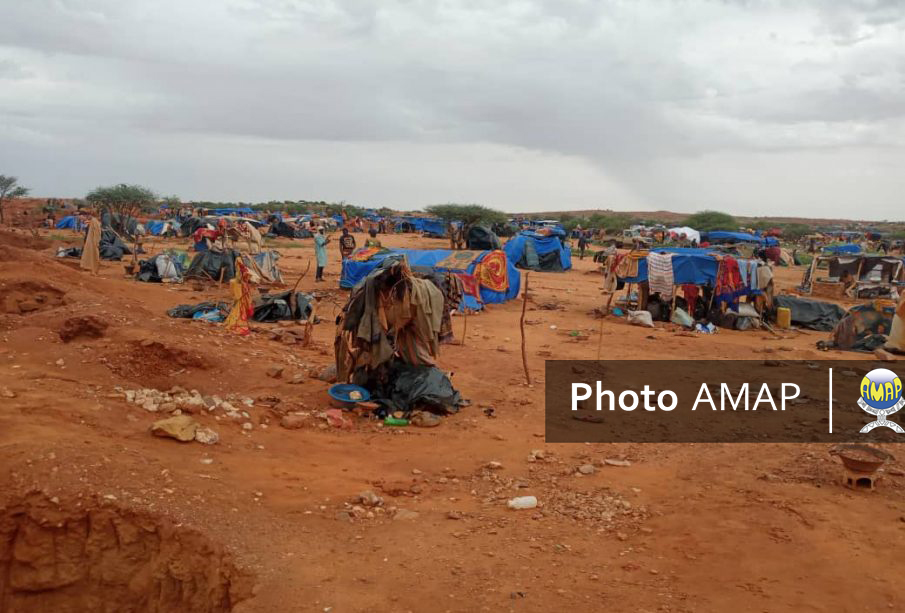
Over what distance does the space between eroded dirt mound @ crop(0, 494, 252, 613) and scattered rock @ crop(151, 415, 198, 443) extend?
118 centimetres

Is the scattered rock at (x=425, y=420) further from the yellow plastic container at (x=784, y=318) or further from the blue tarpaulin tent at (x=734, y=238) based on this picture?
the blue tarpaulin tent at (x=734, y=238)

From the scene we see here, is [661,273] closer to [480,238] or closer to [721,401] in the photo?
[721,401]

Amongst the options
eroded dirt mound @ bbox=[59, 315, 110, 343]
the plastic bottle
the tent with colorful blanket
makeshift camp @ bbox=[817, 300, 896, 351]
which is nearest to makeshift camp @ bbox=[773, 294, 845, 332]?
makeshift camp @ bbox=[817, 300, 896, 351]

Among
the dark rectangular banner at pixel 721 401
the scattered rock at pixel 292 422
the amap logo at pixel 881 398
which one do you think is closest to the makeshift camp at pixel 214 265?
the dark rectangular banner at pixel 721 401

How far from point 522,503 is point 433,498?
2.37ft

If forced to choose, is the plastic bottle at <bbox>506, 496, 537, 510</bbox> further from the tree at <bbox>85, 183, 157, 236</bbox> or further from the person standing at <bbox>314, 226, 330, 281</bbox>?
the tree at <bbox>85, 183, 157, 236</bbox>

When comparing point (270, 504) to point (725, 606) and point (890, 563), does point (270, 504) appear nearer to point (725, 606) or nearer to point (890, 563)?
point (725, 606)

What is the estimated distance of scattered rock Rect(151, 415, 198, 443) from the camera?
568 centimetres

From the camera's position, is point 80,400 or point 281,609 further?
point 80,400

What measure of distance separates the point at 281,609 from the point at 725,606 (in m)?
2.55

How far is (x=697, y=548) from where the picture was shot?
4457 millimetres

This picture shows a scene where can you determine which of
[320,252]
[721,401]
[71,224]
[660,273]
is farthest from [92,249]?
[71,224]

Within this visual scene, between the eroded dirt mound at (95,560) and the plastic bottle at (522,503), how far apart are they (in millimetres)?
2174

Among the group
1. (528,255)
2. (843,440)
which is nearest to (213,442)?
(843,440)
